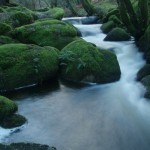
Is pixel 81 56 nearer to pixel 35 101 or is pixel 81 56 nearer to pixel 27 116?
pixel 35 101

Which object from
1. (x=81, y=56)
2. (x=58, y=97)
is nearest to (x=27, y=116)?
(x=58, y=97)

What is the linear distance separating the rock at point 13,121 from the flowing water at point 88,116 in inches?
5.9

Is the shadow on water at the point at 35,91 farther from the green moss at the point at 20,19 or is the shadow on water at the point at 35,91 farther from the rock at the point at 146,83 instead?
the green moss at the point at 20,19

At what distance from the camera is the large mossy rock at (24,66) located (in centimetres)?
945

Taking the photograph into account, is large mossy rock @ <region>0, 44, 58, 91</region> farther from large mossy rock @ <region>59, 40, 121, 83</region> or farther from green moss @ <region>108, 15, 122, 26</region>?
green moss @ <region>108, 15, 122, 26</region>

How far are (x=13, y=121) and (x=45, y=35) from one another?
530cm

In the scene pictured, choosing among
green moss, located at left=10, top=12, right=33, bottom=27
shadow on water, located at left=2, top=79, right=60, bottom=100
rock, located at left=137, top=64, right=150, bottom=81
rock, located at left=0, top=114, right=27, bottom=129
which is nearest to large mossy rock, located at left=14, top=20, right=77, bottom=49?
green moss, located at left=10, top=12, right=33, bottom=27

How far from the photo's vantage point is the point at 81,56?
10.4 metres

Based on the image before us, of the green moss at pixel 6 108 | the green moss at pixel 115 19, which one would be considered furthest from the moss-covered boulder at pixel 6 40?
the green moss at pixel 115 19

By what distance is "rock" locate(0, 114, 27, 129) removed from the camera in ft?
22.9

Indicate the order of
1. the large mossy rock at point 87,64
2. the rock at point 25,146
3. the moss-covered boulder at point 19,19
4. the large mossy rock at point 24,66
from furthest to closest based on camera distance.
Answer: the moss-covered boulder at point 19,19, the large mossy rock at point 87,64, the large mossy rock at point 24,66, the rock at point 25,146

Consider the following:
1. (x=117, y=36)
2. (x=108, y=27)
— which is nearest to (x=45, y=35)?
(x=117, y=36)

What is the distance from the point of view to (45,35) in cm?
1188

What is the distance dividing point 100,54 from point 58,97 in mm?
2312
